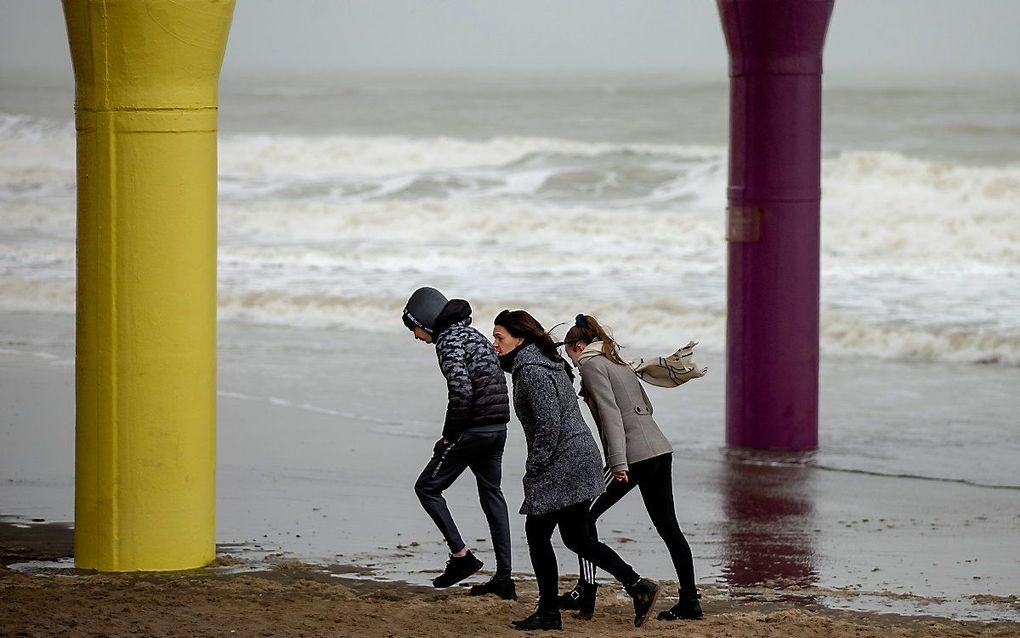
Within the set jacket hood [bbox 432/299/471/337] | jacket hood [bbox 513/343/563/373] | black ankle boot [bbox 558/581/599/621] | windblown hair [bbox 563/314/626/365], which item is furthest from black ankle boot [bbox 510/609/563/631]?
jacket hood [bbox 432/299/471/337]

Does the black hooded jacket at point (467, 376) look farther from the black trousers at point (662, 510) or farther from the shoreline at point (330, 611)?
the shoreline at point (330, 611)

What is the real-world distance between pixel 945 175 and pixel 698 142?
19.0 meters

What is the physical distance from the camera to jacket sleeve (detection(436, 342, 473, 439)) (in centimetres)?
761

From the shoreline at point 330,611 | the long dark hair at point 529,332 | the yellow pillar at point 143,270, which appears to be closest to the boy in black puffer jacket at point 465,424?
the shoreline at point 330,611

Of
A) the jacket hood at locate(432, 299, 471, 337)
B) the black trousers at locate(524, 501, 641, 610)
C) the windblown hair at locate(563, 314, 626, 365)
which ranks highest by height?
the jacket hood at locate(432, 299, 471, 337)

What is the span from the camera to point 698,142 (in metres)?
58.4

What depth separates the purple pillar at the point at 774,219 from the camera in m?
11.6

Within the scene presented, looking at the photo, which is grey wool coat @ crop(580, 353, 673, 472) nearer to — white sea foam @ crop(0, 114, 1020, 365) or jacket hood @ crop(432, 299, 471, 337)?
jacket hood @ crop(432, 299, 471, 337)

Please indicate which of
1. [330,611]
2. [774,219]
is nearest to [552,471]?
[330,611]

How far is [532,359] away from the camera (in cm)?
711

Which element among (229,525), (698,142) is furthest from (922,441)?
(698,142)

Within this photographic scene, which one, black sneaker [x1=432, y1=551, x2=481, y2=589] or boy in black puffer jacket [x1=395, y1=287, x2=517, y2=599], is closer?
boy in black puffer jacket [x1=395, y1=287, x2=517, y2=599]

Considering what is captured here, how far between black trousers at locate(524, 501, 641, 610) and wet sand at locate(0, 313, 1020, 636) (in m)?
0.24

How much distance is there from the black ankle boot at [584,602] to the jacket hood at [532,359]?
1049 mm
